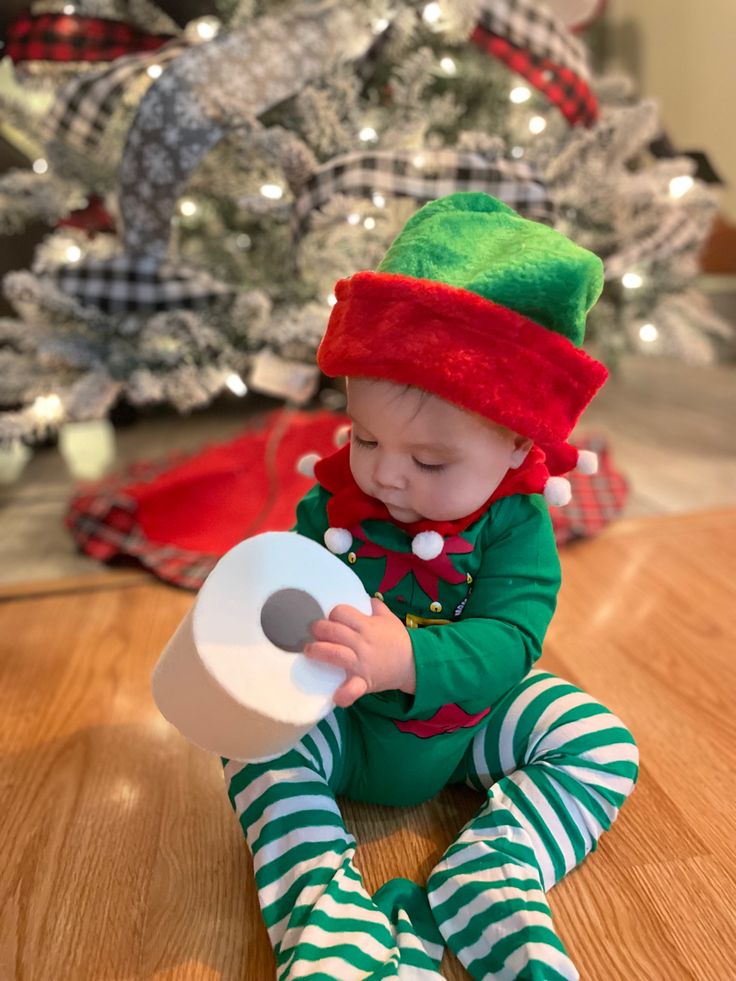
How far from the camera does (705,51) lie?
7.91 ft

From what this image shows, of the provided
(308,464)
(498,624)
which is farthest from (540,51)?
(498,624)

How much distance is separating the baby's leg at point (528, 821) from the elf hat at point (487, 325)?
0.28 metres

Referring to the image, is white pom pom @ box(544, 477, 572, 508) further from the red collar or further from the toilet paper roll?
the toilet paper roll

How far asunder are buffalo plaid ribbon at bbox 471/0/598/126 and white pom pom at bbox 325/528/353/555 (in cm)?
96

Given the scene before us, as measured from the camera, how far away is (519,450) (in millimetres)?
643

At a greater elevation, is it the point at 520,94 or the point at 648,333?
the point at 520,94

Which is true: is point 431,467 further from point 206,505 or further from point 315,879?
point 206,505

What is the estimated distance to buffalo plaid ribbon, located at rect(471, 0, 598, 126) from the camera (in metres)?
1.25

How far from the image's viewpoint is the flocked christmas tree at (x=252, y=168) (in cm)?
115

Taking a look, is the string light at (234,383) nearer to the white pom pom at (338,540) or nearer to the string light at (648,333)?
the white pom pom at (338,540)

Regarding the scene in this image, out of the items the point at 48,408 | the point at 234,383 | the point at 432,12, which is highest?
the point at 432,12

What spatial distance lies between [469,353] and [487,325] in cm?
2

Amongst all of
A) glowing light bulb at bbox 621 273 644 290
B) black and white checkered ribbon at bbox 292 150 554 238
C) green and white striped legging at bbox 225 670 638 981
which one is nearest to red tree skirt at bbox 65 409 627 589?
glowing light bulb at bbox 621 273 644 290

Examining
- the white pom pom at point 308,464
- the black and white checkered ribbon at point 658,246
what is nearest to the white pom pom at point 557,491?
the white pom pom at point 308,464
